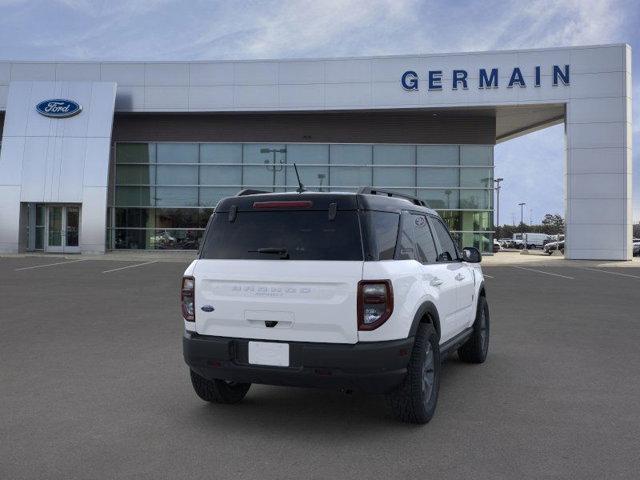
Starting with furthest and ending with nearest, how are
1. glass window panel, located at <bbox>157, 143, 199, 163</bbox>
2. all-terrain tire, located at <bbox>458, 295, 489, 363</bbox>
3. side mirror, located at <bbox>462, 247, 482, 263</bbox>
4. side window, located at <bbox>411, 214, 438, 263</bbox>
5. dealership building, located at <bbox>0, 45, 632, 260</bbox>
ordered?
glass window panel, located at <bbox>157, 143, 199, 163</bbox> < dealership building, located at <bbox>0, 45, 632, 260</bbox> < all-terrain tire, located at <bbox>458, 295, 489, 363</bbox> < side mirror, located at <bbox>462, 247, 482, 263</bbox> < side window, located at <bbox>411, 214, 438, 263</bbox>

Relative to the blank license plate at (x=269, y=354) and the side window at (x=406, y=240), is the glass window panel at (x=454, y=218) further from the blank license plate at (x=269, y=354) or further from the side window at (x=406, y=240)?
the blank license plate at (x=269, y=354)

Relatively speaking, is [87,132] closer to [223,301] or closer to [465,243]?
[465,243]

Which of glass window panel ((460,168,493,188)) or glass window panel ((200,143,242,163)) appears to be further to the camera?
glass window panel ((200,143,242,163))

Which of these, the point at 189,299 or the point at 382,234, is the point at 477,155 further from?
the point at 189,299

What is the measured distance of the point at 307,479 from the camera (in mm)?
3508

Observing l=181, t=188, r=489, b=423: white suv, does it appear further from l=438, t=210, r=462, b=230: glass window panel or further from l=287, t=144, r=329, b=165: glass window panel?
l=287, t=144, r=329, b=165: glass window panel

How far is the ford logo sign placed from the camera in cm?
2808

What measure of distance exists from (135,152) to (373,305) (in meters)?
28.4

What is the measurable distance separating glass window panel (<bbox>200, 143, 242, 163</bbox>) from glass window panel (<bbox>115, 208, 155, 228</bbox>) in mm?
3891

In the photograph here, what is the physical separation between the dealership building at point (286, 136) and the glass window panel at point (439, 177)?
5 centimetres

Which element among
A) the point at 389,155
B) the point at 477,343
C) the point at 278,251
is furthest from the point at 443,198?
the point at 278,251

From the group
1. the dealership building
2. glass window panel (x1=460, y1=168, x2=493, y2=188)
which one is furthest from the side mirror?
glass window panel (x1=460, y1=168, x2=493, y2=188)

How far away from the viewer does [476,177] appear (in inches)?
1149

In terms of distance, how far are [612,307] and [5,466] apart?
1096 centimetres
